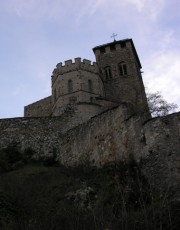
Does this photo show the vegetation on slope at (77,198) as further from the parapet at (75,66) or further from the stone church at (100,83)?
the parapet at (75,66)

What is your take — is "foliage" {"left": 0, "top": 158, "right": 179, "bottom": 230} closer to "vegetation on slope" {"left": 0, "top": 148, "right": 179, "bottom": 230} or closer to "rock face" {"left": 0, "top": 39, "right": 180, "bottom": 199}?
"vegetation on slope" {"left": 0, "top": 148, "right": 179, "bottom": 230}

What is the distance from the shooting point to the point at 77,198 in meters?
18.9

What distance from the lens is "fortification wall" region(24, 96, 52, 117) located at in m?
47.3

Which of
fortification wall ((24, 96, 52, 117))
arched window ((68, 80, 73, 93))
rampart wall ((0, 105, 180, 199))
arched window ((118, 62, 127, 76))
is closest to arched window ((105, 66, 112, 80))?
arched window ((118, 62, 127, 76))

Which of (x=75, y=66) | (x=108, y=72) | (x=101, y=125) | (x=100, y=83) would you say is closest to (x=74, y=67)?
(x=75, y=66)

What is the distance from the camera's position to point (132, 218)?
39.6 feet

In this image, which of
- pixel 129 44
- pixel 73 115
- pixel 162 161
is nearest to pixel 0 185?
pixel 162 161

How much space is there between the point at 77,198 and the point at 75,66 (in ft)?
86.4

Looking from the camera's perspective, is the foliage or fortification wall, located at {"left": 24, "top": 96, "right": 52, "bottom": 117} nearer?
the foliage

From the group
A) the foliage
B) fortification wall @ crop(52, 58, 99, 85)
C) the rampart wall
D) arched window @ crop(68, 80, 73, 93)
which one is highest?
fortification wall @ crop(52, 58, 99, 85)

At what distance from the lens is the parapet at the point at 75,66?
43.8 metres

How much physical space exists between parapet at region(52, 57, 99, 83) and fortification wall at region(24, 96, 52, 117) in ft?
14.5

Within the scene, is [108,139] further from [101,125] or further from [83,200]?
[83,200]

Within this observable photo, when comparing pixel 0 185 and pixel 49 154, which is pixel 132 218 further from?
pixel 49 154
